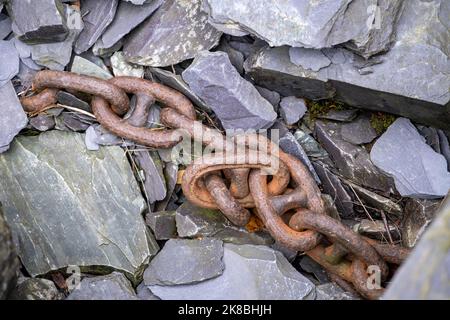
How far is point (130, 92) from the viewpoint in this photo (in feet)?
10.0

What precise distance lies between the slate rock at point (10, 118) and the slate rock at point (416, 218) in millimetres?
1942

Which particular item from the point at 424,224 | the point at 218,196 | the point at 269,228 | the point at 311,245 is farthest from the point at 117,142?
the point at 424,224

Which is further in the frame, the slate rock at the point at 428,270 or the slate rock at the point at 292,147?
the slate rock at the point at 292,147

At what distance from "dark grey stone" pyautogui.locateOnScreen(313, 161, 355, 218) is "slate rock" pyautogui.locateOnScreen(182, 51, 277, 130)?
37 cm

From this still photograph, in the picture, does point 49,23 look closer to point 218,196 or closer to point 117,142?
point 117,142

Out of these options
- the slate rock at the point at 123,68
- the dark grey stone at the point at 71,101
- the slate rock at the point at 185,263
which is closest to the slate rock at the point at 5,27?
the dark grey stone at the point at 71,101

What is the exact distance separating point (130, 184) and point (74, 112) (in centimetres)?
47

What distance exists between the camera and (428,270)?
1.82m

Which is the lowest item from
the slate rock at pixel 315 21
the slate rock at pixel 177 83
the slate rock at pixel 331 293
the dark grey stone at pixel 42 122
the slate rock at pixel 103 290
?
the slate rock at pixel 103 290

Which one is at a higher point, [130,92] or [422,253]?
[422,253]

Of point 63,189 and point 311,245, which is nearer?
point 311,245

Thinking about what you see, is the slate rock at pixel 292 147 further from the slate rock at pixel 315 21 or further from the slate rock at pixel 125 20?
the slate rock at pixel 125 20

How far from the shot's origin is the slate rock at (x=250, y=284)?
2701mm
